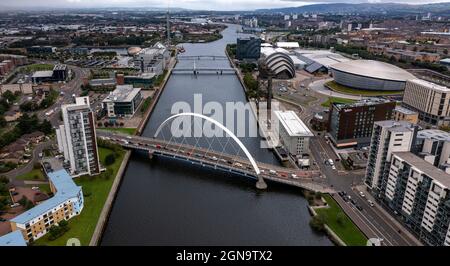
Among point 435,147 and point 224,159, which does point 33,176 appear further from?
point 435,147

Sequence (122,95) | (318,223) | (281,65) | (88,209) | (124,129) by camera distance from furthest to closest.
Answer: (281,65) < (122,95) < (124,129) < (88,209) < (318,223)

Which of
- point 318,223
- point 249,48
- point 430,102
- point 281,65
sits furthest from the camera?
point 249,48

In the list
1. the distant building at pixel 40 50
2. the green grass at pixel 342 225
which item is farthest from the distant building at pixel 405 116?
the distant building at pixel 40 50

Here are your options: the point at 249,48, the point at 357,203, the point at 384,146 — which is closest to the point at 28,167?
the point at 357,203

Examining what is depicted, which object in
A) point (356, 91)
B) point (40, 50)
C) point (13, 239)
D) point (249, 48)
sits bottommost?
point (356, 91)

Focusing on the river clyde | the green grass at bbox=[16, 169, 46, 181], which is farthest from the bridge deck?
the green grass at bbox=[16, 169, 46, 181]

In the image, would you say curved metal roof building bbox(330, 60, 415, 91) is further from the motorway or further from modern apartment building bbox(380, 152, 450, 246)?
modern apartment building bbox(380, 152, 450, 246)

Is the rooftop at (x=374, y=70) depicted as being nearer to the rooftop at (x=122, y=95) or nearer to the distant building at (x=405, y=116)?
the distant building at (x=405, y=116)
